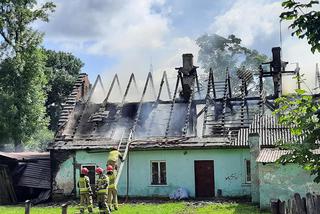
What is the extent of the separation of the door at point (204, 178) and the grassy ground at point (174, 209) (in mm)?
2446

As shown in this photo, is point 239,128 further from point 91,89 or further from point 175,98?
point 91,89

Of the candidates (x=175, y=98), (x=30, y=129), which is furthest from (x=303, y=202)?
(x=30, y=129)

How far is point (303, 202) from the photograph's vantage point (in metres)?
6.41

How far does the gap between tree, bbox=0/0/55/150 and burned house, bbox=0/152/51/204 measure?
9.74 meters

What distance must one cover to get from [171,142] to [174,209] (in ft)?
17.3

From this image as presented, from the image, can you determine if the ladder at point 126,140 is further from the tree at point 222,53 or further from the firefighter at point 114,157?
the tree at point 222,53

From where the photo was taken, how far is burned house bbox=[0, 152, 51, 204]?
24.0 meters

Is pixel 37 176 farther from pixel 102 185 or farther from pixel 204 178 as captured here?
pixel 102 185

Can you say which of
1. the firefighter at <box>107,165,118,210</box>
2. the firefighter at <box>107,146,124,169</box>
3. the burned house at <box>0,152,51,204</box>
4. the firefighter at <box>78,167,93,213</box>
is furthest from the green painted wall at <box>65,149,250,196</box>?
the firefighter at <box>78,167,93,213</box>

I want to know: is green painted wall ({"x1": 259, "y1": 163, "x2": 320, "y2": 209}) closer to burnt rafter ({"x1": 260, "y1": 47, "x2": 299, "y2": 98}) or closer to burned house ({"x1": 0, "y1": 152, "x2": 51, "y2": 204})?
burnt rafter ({"x1": 260, "y1": 47, "x2": 299, "y2": 98})

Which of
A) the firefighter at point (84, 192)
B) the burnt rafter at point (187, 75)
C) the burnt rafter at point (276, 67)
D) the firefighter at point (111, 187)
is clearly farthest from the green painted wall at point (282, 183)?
A: the burnt rafter at point (276, 67)

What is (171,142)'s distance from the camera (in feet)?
76.1

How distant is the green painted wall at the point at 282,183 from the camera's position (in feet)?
56.3

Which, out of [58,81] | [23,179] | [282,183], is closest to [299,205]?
[282,183]
